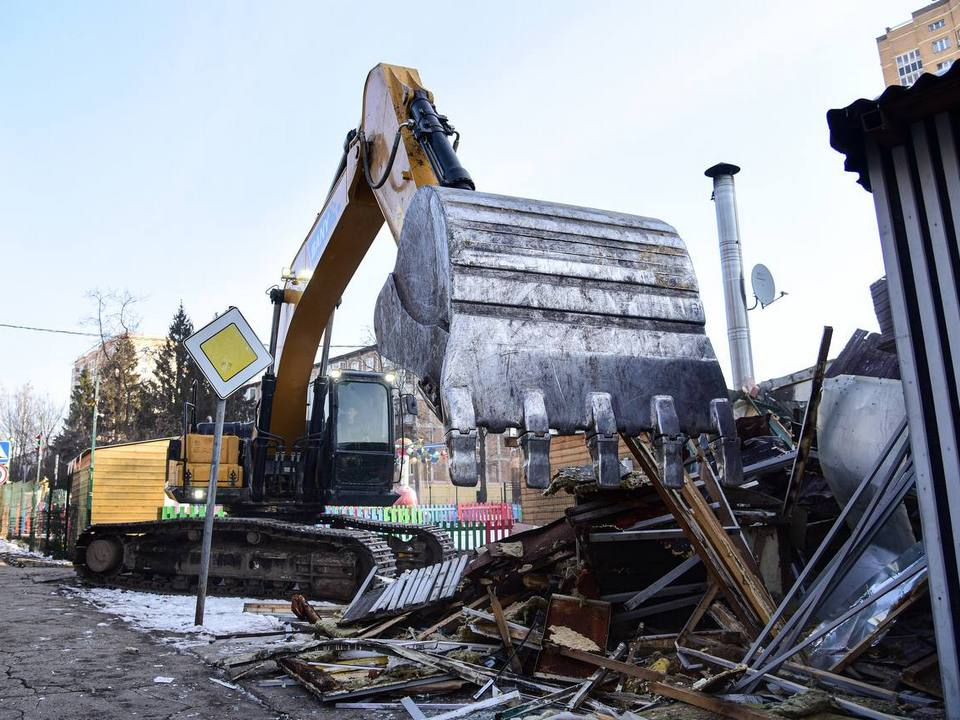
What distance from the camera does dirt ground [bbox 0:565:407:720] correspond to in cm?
391

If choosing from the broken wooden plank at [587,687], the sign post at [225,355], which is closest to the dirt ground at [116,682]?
the broken wooden plank at [587,687]

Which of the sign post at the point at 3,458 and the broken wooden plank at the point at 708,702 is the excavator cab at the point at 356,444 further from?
the sign post at the point at 3,458

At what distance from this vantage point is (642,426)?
2.66 metres

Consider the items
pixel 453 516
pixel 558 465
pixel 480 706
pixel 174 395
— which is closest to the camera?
pixel 480 706

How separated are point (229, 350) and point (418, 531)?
4.86 metres

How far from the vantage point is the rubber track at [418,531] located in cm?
1080

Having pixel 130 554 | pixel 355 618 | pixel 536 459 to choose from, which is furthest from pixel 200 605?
pixel 536 459

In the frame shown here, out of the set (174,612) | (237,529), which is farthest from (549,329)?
(237,529)

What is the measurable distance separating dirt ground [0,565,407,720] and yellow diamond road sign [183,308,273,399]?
7.68ft

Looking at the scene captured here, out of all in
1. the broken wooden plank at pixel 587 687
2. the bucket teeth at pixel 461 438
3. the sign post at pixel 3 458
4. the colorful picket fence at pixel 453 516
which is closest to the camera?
the bucket teeth at pixel 461 438

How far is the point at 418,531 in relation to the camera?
11039 millimetres

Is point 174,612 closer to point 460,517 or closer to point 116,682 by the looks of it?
point 116,682

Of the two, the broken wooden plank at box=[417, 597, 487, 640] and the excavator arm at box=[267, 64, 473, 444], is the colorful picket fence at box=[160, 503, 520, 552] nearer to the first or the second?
the excavator arm at box=[267, 64, 473, 444]

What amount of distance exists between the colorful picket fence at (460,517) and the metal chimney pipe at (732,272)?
6506 millimetres
